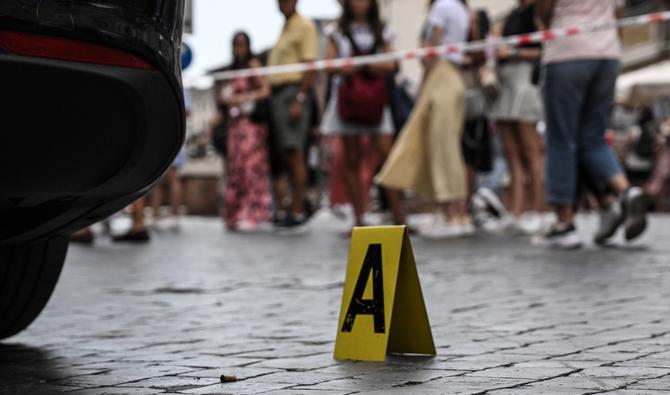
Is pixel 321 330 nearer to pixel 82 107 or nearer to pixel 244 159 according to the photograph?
pixel 82 107

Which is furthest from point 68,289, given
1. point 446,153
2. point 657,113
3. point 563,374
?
point 657,113

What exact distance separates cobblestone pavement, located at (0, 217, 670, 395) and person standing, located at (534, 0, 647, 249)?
1.84 feet

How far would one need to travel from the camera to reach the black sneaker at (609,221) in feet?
29.5

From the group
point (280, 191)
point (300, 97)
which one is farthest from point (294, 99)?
point (280, 191)

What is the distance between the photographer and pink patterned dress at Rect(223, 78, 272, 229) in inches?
582

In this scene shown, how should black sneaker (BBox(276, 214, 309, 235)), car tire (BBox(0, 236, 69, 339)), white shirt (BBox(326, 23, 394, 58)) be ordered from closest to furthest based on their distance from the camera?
car tire (BBox(0, 236, 69, 339)) < white shirt (BBox(326, 23, 394, 58)) < black sneaker (BBox(276, 214, 309, 235))

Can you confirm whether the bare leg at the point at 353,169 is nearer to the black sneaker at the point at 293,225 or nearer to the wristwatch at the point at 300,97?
the wristwatch at the point at 300,97

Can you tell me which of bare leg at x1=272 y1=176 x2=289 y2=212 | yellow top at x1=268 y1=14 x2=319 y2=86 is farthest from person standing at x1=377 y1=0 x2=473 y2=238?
bare leg at x1=272 y1=176 x2=289 y2=212

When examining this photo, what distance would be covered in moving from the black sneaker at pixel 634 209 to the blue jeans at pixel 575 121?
238mm

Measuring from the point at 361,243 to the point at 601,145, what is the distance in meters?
5.26

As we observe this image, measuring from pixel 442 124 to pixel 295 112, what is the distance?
2.88 m

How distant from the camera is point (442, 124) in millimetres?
11031

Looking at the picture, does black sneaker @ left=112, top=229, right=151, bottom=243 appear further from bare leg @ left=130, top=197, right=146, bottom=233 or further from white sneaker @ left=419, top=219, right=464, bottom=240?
white sneaker @ left=419, top=219, right=464, bottom=240

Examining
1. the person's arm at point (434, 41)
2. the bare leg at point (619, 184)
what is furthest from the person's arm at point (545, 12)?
the person's arm at point (434, 41)
